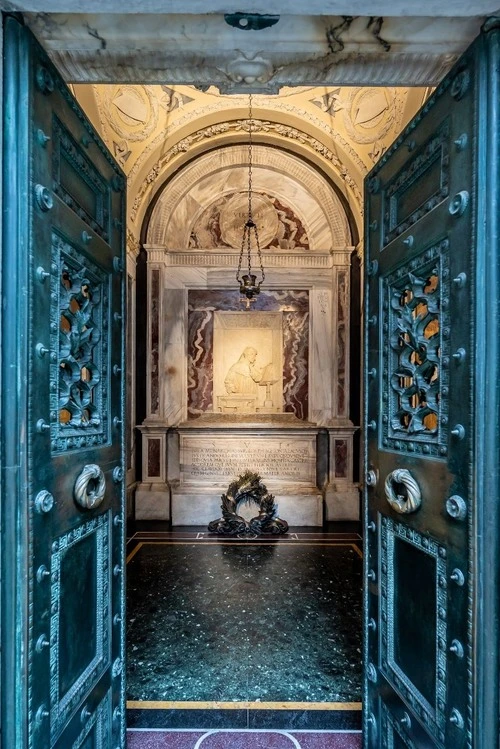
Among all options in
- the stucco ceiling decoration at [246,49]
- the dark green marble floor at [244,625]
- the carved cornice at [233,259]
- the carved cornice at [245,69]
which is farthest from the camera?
the carved cornice at [233,259]

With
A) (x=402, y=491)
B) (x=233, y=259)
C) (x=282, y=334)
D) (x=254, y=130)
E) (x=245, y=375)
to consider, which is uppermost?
(x=254, y=130)

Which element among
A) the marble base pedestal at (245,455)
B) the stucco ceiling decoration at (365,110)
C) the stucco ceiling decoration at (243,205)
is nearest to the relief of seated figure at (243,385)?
the marble base pedestal at (245,455)

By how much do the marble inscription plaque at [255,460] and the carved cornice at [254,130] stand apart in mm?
3437

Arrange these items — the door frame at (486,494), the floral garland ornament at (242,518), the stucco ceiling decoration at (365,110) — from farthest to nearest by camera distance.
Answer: the floral garland ornament at (242,518)
the stucco ceiling decoration at (365,110)
the door frame at (486,494)

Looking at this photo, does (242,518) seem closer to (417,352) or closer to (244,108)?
(417,352)

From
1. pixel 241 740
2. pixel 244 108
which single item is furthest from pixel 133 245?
pixel 241 740

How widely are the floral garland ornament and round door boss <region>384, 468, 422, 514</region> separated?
12.4 ft

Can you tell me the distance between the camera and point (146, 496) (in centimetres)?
573

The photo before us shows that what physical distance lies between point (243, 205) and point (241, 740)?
20.7ft

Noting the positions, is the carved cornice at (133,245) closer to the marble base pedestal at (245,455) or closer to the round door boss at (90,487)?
the marble base pedestal at (245,455)

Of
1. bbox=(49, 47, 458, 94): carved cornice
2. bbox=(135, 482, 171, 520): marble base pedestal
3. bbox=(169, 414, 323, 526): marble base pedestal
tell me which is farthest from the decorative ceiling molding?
bbox=(135, 482, 171, 520): marble base pedestal

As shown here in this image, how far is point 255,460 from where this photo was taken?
575cm

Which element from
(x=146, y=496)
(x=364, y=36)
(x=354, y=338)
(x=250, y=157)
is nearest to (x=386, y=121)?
(x=250, y=157)

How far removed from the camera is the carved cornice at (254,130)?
560 centimetres
